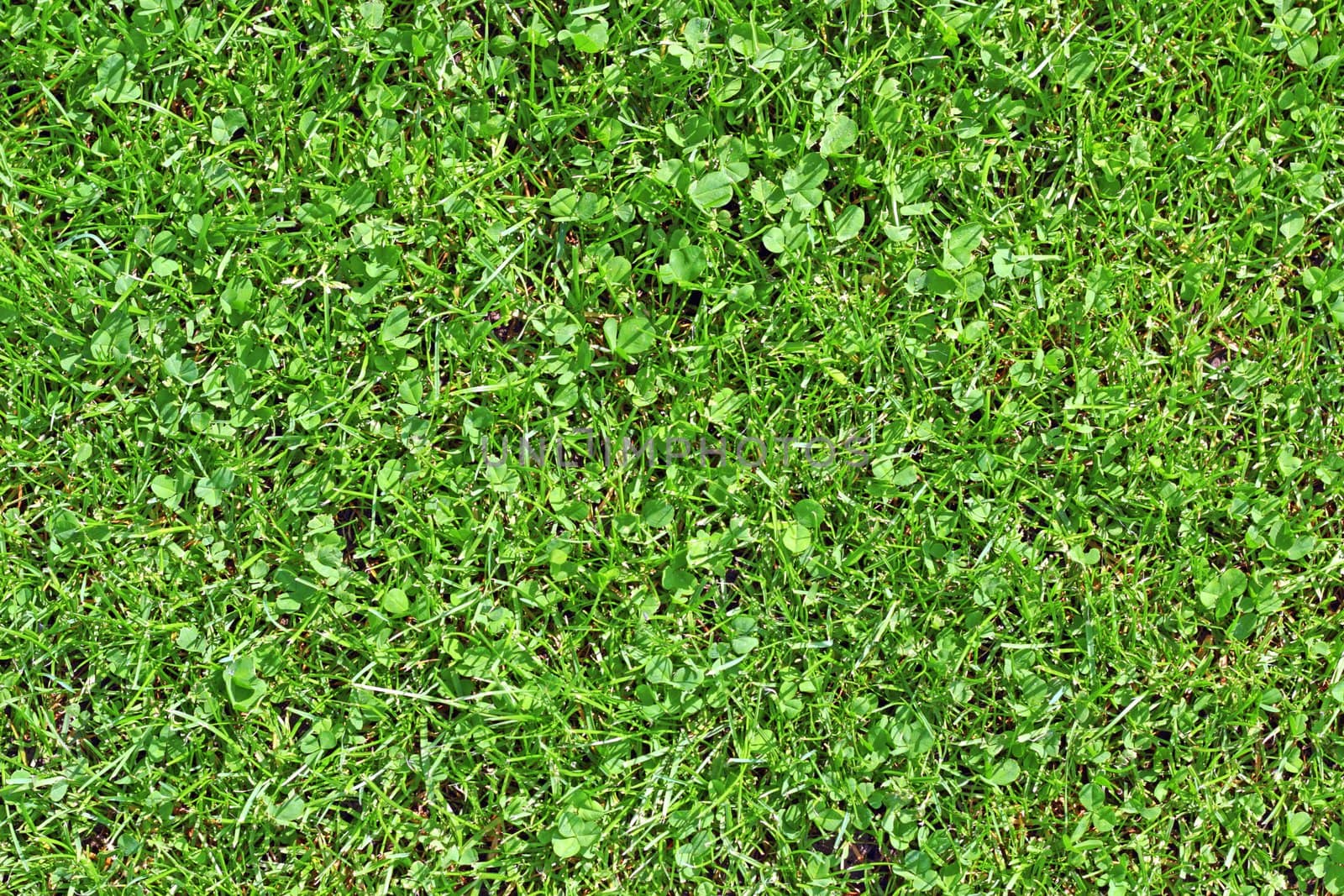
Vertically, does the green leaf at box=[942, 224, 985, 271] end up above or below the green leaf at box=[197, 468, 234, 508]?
above

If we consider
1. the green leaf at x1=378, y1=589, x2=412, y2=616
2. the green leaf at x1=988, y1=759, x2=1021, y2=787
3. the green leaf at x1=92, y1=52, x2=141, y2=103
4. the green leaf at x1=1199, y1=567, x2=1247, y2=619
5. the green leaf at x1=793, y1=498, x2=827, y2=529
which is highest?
the green leaf at x1=92, y1=52, x2=141, y2=103

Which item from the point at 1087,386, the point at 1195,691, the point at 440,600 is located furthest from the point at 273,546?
the point at 1195,691

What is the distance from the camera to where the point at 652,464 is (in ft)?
7.86

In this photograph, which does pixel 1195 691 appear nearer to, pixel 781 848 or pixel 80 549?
pixel 781 848

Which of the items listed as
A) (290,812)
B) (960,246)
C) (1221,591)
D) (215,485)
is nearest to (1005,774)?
(1221,591)

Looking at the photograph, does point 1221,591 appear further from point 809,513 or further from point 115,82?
point 115,82

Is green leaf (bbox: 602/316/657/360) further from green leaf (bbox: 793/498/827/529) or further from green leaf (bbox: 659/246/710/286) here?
green leaf (bbox: 793/498/827/529)

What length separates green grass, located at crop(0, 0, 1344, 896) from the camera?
235 cm

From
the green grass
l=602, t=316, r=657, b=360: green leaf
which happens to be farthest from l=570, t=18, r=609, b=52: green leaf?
l=602, t=316, r=657, b=360: green leaf

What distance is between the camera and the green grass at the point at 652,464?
2.35 m

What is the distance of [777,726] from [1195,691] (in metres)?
0.88

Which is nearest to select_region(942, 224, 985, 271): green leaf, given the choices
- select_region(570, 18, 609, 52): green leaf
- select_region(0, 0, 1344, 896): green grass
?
select_region(0, 0, 1344, 896): green grass

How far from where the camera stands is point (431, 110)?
8.02 ft

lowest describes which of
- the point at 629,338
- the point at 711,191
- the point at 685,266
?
the point at 629,338
